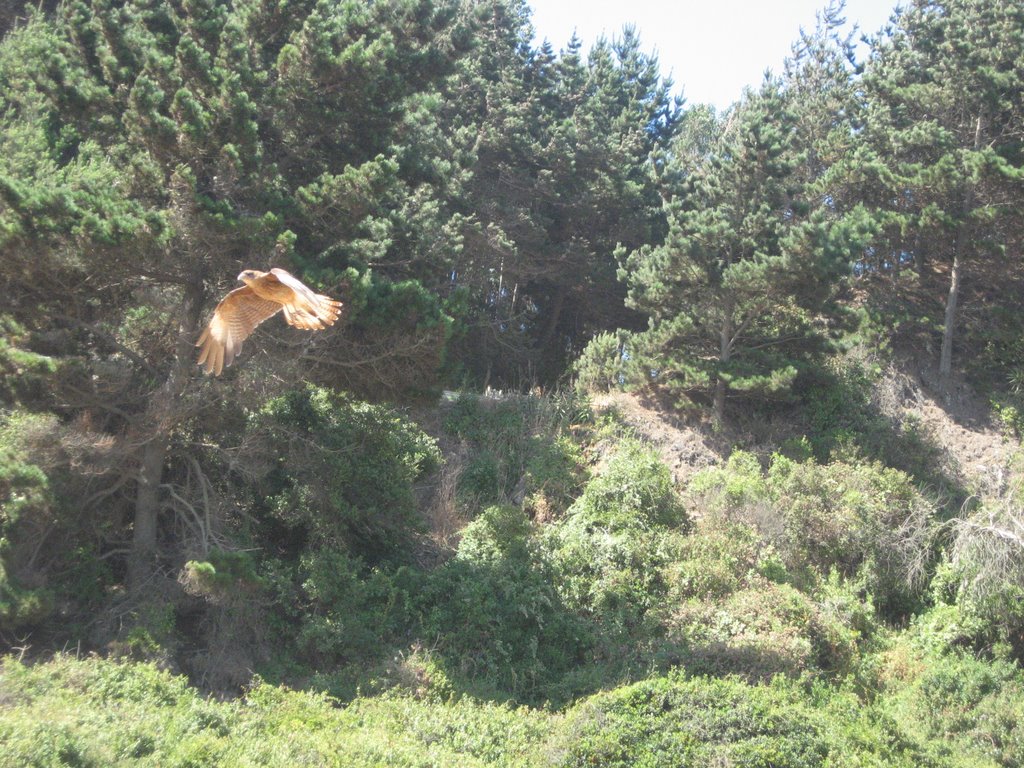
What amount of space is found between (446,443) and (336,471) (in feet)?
13.8

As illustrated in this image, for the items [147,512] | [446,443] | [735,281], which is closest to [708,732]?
[147,512]

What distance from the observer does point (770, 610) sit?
14.4m

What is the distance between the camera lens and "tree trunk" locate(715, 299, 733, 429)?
62.9 feet

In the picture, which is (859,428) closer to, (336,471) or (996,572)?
(996,572)

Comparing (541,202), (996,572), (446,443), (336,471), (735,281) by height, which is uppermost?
(541,202)

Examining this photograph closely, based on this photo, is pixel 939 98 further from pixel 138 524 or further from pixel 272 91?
pixel 138 524

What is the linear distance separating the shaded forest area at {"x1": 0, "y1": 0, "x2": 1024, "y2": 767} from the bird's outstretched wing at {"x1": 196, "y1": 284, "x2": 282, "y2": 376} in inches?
131

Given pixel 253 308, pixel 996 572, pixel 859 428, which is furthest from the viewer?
pixel 859 428

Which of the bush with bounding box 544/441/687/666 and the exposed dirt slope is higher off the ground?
the exposed dirt slope

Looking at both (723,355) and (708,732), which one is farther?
(723,355)

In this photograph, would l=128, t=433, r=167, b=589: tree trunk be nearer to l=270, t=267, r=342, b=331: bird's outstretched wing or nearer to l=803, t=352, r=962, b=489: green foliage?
l=270, t=267, r=342, b=331: bird's outstretched wing

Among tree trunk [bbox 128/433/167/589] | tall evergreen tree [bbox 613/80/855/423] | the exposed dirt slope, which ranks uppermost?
tall evergreen tree [bbox 613/80/855/423]

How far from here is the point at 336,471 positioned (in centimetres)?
1502

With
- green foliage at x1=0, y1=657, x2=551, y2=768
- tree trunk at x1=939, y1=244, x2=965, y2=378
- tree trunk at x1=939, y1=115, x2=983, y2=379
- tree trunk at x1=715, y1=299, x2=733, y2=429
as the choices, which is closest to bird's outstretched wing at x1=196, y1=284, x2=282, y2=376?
green foliage at x1=0, y1=657, x2=551, y2=768
